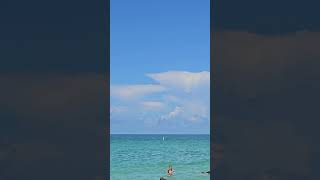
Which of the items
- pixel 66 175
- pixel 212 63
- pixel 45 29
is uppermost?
pixel 45 29

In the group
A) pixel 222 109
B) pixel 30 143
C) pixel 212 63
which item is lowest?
pixel 30 143

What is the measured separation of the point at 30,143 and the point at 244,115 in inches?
104

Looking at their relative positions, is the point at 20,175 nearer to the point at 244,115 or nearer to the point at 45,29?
the point at 45,29

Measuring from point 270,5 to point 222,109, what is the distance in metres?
1.42

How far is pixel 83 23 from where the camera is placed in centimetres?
634

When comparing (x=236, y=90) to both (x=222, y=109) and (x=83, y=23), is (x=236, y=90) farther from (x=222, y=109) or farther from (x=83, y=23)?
(x=83, y=23)

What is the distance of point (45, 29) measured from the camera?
6.29 meters

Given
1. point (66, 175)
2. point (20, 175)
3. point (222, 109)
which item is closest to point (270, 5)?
point (222, 109)

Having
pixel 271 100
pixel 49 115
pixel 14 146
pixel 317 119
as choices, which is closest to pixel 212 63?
pixel 271 100

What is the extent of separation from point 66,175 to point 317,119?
3.14m

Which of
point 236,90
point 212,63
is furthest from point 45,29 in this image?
point 236,90

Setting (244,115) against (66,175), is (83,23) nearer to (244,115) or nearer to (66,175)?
(66,175)

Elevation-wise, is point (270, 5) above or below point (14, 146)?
above

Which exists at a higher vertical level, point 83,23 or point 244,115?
point 83,23
